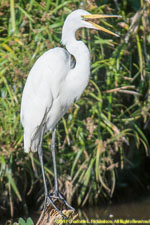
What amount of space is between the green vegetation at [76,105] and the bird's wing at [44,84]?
0.75m

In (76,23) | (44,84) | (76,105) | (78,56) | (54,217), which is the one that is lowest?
(54,217)

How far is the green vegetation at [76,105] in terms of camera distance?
3.27 m

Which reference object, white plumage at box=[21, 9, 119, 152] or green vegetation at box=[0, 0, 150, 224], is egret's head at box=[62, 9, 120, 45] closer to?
white plumage at box=[21, 9, 119, 152]

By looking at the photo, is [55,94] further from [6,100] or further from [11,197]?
[11,197]

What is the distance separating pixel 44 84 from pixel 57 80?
0.25ft

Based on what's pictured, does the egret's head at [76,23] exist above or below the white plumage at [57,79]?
above

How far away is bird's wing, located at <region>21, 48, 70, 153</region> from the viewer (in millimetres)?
2383

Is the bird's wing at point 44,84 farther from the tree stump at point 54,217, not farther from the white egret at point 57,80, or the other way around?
the tree stump at point 54,217

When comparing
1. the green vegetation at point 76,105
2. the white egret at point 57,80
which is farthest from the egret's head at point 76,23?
the green vegetation at point 76,105

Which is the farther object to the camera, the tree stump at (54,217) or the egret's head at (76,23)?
the egret's head at (76,23)

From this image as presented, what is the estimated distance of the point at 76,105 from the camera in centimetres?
327

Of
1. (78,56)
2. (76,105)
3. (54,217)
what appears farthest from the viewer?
(76,105)

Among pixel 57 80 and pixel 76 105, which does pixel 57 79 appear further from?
pixel 76 105

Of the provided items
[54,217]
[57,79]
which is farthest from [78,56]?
[54,217]
